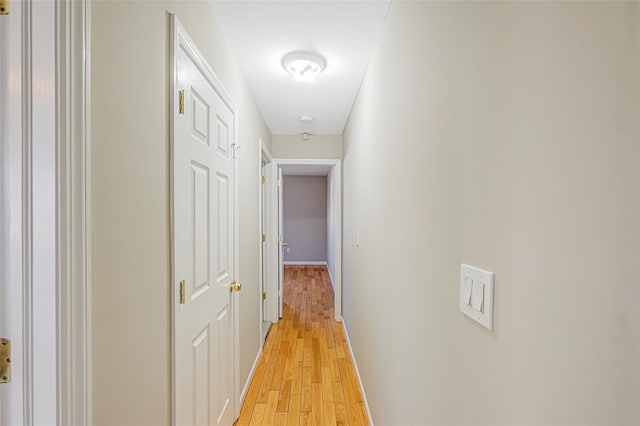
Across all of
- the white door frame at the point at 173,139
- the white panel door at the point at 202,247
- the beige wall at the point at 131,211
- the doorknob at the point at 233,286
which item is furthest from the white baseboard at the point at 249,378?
the beige wall at the point at 131,211

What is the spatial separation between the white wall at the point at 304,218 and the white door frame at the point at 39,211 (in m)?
6.71

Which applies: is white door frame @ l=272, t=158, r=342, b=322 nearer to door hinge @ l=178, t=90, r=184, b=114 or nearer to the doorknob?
the doorknob

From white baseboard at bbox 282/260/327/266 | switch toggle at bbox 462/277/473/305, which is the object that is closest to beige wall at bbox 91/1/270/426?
switch toggle at bbox 462/277/473/305

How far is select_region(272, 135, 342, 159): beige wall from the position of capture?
141 inches

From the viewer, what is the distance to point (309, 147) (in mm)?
3604

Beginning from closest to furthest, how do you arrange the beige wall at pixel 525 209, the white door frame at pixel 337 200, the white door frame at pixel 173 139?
the beige wall at pixel 525 209, the white door frame at pixel 173 139, the white door frame at pixel 337 200

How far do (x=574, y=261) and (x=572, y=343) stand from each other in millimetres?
119

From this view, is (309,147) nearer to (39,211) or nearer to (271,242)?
(271,242)

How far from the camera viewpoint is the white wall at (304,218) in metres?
7.34

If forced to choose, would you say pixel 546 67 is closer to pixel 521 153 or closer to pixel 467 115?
pixel 521 153

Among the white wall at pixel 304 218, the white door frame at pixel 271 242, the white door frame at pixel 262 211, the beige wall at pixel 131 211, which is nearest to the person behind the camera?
the beige wall at pixel 131 211

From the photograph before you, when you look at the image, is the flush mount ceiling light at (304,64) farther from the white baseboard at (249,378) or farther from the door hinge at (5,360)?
the white baseboard at (249,378)

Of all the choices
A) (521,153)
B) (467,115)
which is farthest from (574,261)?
(467,115)

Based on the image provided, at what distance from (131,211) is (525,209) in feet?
3.20
